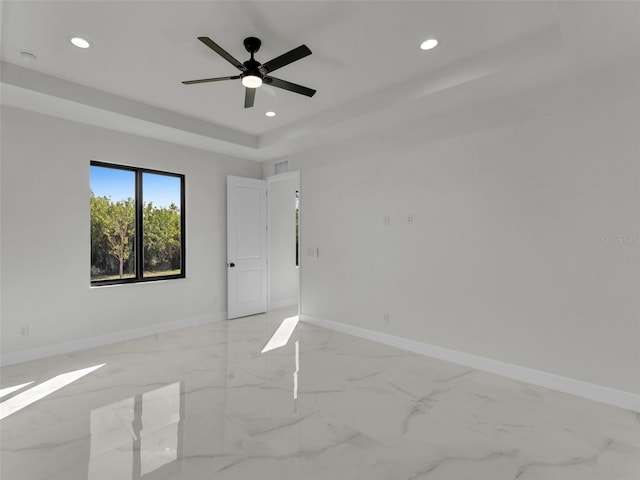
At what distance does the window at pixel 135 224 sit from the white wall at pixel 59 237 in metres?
0.17

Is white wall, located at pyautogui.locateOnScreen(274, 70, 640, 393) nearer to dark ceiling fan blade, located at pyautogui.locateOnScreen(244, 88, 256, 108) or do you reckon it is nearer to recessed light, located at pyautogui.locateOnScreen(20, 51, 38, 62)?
dark ceiling fan blade, located at pyautogui.locateOnScreen(244, 88, 256, 108)

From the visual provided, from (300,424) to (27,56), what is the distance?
377 centimetres

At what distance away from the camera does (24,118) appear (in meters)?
3.47

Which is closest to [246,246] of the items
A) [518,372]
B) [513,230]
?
[513,230]

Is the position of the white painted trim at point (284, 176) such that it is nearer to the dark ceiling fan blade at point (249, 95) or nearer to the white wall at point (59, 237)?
the white wall at point (59, 237)

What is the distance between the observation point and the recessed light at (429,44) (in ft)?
8.54

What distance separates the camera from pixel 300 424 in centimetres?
236

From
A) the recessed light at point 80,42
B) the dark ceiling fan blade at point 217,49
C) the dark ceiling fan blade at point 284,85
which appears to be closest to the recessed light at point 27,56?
the recessed light at point 80,42

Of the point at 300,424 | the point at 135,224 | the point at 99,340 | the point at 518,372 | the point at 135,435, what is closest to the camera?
the point at 135,435

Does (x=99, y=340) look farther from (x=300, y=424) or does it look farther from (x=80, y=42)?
(x=80, y=42)

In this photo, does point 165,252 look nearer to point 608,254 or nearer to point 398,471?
point 398,471

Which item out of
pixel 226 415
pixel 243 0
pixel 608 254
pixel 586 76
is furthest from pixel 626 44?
pixel 226 415

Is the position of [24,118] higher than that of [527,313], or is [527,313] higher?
[24,118]

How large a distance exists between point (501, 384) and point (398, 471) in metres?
1.64
